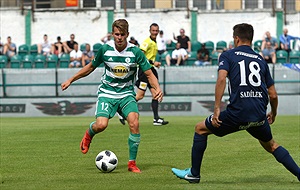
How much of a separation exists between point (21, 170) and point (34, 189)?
7.37ft

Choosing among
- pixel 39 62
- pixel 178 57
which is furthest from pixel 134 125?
pixel 39 62

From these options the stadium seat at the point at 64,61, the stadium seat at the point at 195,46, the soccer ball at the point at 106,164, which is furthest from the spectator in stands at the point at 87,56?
the soccer ball at the point at 106,164

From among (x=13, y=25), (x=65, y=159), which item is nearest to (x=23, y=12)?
(x=13, y=25)

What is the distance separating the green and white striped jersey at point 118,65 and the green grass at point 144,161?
3.93ft

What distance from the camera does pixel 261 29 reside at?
36469 mm

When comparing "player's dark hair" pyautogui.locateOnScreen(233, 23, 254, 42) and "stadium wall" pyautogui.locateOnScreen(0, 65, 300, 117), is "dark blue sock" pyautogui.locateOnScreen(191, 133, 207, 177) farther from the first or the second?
"stadium wall" pyautogui.locateOnScreen(0, 65, 300, 117)

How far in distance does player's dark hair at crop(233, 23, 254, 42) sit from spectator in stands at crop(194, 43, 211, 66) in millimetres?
21237

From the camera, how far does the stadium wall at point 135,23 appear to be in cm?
3650

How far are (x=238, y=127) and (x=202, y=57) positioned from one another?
71.9ft

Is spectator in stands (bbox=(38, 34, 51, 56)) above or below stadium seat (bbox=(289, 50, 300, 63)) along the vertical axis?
above

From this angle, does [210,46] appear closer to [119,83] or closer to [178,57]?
[178,57]

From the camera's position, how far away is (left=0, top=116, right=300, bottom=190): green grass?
30.3ft

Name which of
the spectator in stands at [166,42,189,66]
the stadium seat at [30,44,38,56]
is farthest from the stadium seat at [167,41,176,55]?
the stadium seat at [30,44,38,56]

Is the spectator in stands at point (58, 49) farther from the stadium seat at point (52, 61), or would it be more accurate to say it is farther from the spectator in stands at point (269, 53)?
the spectator in stands at point (269, 53)
